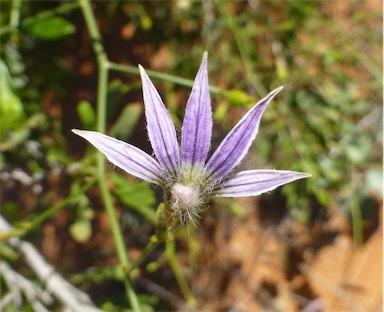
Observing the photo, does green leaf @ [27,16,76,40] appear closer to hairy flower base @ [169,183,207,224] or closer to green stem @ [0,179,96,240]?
green stem @ [0,179,96,240]

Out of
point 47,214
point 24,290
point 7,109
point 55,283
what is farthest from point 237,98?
point 24,290

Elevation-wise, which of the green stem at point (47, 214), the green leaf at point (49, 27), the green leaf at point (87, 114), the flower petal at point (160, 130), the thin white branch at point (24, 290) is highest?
the green leaf at point (49, 27)

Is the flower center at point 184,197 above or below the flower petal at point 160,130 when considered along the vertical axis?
below

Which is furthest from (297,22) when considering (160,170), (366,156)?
(160,170)

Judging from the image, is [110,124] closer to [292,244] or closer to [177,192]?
[292,244]

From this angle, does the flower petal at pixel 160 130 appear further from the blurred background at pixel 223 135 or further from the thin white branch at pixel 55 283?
the blurred background at pixel 223 135

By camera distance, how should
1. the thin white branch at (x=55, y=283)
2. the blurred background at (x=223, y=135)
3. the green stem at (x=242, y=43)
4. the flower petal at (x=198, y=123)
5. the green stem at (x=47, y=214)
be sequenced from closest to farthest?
the flower petal at (x=198, y=123) → the green stem at (x=47, y=214) → the thin white branch at (x=55, y=283) → the green stem at (x=242, y=43) → the blurred background at (x=223, y=135)

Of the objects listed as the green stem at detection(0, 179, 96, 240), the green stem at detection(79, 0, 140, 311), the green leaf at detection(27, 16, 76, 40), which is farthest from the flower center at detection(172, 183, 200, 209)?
the green leaf at detection(27, 16, 76, 40)

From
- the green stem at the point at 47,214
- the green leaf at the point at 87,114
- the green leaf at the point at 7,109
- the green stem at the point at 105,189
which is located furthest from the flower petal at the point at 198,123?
the green leaf at the point at 7,109
